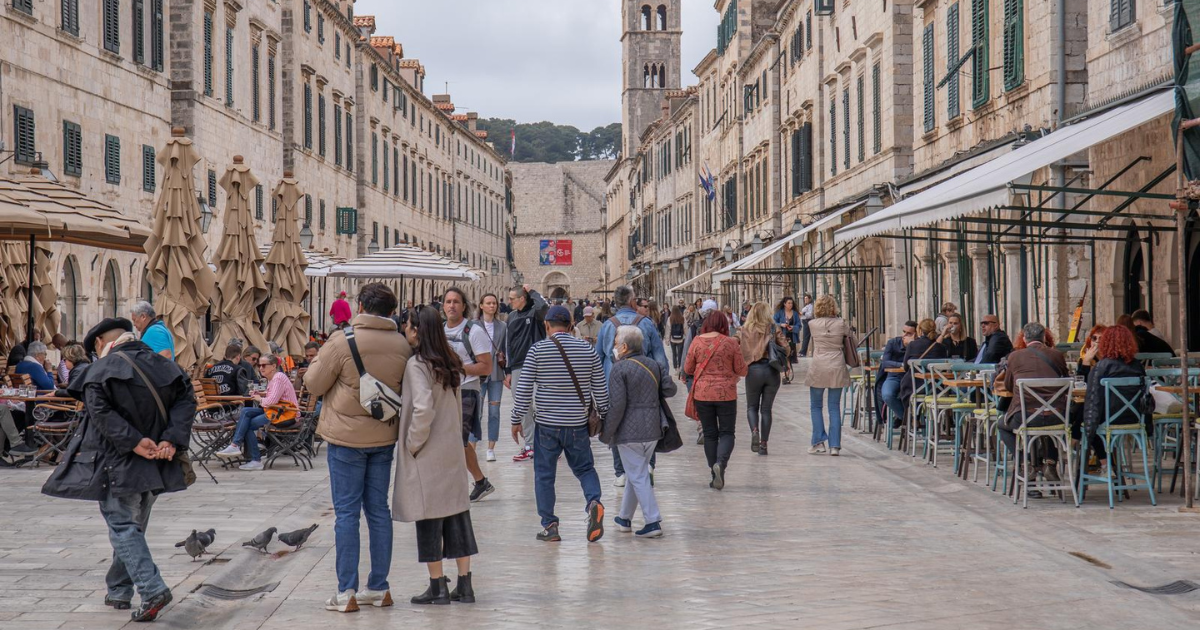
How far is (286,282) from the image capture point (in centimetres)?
1816

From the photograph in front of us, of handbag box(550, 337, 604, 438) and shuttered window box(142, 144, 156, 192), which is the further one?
shuttered window box(142, 144, 156, 192)

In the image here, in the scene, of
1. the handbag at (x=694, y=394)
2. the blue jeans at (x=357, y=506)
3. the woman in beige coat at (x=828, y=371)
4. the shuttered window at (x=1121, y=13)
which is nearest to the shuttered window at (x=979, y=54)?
the shuttered window at (x=1121, y=13)

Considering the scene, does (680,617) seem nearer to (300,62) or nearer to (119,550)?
(119,550)

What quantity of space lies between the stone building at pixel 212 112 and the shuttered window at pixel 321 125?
6 cm

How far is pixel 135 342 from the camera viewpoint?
6988mm

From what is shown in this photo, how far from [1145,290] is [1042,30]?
13.4 feet

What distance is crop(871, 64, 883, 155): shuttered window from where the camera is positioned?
2658 cm

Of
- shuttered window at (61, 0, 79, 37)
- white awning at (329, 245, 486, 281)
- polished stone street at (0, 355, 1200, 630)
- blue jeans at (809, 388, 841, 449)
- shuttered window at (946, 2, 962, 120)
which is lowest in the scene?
polished stone street at (0, 355, 1200, 630)

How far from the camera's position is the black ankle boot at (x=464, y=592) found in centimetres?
707

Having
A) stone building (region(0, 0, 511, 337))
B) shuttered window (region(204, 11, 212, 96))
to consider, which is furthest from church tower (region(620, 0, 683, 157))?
shuttered window (region(204, 11, 212, 96))

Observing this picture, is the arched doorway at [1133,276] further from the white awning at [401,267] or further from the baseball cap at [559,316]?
the white awning at [401,267]

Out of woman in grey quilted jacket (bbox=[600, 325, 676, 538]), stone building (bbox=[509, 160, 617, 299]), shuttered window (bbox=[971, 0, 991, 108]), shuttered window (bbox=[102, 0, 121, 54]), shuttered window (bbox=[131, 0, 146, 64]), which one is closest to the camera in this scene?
woman in grey quilted jacket (bbox=[600, 325, 676, 538])

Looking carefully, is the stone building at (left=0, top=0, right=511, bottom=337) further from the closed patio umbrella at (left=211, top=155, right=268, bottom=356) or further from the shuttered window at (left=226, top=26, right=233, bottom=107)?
the closed patio umbrella at (left=211, top=155, right=268, bottom=356)

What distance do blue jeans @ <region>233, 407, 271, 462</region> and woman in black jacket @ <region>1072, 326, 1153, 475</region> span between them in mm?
7978
